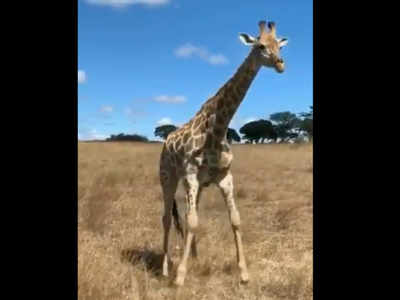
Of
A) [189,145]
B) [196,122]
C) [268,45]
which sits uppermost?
[268,45]

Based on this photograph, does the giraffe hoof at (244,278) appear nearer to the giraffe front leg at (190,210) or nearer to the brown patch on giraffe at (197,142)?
the giraffe front leg at (190,210)

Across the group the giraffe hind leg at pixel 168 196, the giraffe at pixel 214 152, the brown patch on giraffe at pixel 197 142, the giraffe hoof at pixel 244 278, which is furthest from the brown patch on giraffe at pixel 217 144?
the giraffe hoof at pixel 244 278

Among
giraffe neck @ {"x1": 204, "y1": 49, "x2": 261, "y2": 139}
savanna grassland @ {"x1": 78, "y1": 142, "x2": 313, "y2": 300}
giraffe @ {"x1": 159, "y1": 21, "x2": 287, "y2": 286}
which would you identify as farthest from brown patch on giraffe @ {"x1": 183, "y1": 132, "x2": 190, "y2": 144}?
savanna grassland @ {"x1": 78, "y1": 142, "x2": 313, "y2": 300}

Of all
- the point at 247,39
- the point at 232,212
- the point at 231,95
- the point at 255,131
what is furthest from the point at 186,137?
the point at 255,131

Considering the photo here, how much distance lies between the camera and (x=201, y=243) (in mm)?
6707

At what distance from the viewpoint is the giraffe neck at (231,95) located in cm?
517

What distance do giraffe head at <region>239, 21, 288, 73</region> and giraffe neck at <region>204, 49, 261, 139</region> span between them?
15cm

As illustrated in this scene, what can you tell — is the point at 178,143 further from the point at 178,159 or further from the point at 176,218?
the point at 176,218

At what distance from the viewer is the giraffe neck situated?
5168mm

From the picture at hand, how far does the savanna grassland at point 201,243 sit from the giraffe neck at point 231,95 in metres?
1.58

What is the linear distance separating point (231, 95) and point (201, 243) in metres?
2.28

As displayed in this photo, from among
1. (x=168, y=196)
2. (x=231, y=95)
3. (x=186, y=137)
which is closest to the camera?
(x=231, y=95)

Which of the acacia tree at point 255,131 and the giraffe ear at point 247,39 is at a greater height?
the acacia tree at point 255,131
